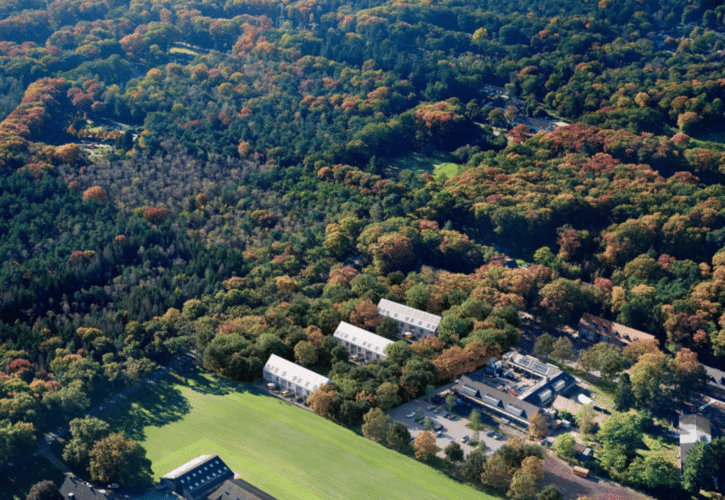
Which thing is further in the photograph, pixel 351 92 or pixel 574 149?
pixel 351 92

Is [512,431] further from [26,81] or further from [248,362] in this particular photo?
[26,81]

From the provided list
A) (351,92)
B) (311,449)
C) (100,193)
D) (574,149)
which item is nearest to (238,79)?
(351,92)

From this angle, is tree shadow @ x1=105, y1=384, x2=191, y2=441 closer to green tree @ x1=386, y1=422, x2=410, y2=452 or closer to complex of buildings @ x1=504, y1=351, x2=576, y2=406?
green tree @ x1=386, y1=422, x2=410, y2=452

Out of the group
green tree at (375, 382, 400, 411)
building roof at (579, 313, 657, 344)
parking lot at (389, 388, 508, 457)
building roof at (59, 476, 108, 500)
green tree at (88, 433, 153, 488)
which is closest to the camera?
building roof at (59, 476, 108, 500)

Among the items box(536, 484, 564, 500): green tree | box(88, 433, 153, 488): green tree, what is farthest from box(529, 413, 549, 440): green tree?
box(88, 433, 153, 488): green tree

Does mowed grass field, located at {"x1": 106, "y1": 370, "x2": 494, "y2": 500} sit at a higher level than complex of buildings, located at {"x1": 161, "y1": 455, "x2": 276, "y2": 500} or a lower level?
lower

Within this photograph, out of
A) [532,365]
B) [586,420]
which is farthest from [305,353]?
[586,420]
